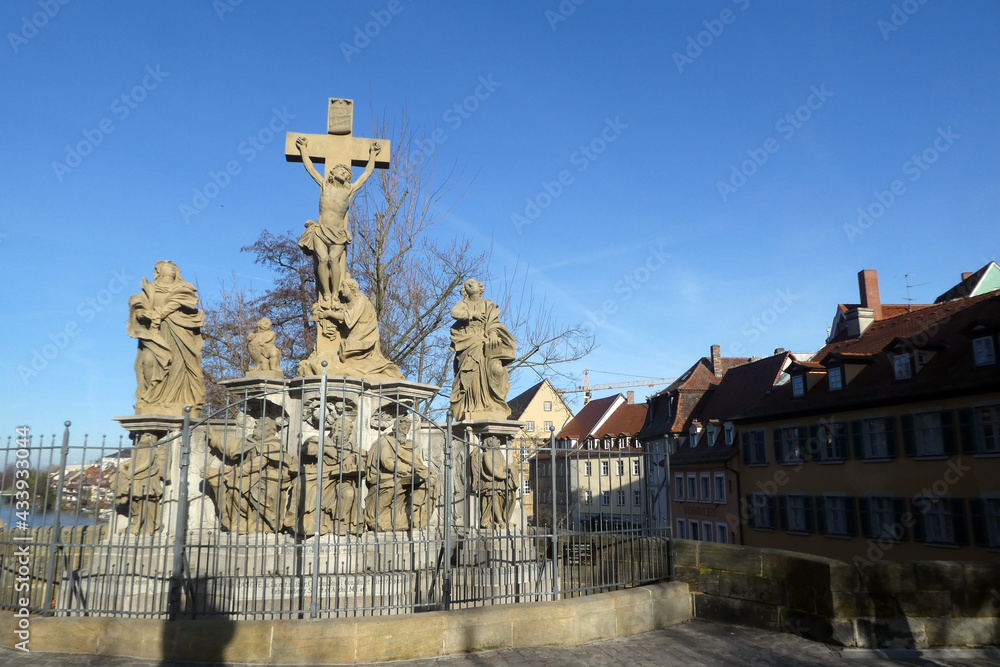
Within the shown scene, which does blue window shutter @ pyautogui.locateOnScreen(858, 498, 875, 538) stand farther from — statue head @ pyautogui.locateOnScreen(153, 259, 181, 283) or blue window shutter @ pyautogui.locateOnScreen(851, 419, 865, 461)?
statue head @ pyautogui.locateOnScreen(153, 259, 181, 283)

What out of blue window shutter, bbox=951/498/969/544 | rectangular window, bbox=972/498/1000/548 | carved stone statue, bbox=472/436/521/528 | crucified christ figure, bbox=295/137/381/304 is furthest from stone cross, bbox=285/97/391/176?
blue window shutter, bbox=951/498/969/544

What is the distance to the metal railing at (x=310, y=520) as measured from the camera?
7.53m

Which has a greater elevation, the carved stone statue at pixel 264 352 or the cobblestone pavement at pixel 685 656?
the carved stone statue at pixel 264 352

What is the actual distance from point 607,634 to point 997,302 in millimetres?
21675

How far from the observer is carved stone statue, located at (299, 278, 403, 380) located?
10555 millimetres

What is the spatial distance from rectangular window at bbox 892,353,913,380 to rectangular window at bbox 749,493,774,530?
23.9ft

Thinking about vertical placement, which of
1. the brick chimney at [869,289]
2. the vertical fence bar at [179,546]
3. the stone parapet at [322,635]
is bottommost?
the stone parapet at [322,635]

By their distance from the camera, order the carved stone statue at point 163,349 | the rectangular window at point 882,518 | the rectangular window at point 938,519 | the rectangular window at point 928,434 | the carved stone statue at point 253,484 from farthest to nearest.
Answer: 1. the rectangular window at point 882,518
2. the rectangular window at point 928,434
3. the rectangular window at point 938,519
4. the carved stone statue at point 163,349
5. the carved stone statue at point 253,484

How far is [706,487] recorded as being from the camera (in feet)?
112

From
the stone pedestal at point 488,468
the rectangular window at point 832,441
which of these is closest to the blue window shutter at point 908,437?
the rectangular window at point 832,441

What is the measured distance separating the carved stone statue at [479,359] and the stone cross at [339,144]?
10.7ft

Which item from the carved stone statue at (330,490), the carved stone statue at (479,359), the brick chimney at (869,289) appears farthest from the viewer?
the brick chimney at (869,289)

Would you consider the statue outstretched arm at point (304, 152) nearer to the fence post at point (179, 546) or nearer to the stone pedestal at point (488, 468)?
the stone pedestal at point (488, 468)

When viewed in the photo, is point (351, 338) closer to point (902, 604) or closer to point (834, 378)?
point (902, 604)
